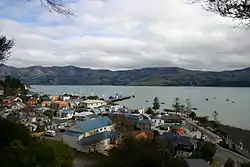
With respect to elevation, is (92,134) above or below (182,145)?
above

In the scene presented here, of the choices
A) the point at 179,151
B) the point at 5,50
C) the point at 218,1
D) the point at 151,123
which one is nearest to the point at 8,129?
the point at 5,50

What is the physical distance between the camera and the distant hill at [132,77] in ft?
427

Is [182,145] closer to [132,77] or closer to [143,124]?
[143,124]

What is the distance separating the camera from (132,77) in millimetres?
Answer: 166625

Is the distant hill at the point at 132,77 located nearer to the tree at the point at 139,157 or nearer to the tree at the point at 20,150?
the tree at the point at 139,157

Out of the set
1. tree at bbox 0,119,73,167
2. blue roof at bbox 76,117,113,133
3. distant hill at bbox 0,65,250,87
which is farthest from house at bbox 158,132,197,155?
distant hill at bbox 0,65,250,87

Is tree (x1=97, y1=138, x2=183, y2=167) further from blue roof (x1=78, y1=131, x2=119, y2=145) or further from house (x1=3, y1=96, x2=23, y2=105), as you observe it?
house (x1=3, y1=96, x2=23, y2=105)

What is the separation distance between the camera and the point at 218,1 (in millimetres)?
2570

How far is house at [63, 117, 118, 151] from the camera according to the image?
44.8 feet

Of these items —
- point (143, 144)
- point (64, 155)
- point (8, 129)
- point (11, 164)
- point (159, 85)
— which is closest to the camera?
point (11, 164)

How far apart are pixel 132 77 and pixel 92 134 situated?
494 ft

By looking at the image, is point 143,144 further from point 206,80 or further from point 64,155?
point 206,80

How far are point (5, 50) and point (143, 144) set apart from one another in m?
3.58

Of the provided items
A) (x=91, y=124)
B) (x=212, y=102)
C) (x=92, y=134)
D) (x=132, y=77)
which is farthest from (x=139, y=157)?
(x=132, y=77)
